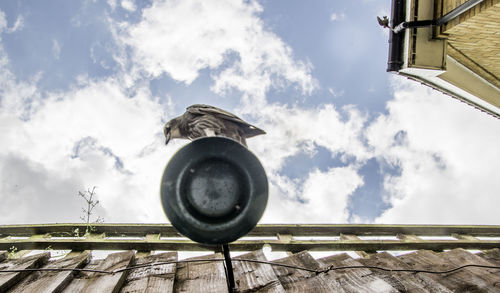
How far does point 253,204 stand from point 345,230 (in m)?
2.66

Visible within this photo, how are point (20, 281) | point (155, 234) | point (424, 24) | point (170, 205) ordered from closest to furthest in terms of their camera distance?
point (170, 205)
point (20, 281)
point (155, 234)
point (424, 24)

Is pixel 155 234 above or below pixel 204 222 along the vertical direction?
below

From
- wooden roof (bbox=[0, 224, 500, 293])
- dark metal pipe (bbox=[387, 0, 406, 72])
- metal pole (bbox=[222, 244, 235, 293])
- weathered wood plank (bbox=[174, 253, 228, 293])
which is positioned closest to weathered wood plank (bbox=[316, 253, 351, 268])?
wooden roof (bbox=[0, 224, 500, 293])

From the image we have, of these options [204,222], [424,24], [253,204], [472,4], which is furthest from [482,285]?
[424,24]

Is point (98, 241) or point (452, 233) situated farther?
point (452, 233)

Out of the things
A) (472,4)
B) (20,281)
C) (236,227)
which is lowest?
(20,281)

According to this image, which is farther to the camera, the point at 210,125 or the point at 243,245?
the point at 243,245

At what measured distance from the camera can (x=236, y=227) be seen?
54.7 inches

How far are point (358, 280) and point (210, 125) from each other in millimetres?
1851

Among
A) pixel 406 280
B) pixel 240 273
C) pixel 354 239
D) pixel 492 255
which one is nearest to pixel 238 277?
pixel 240 273

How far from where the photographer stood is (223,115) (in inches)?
75.9

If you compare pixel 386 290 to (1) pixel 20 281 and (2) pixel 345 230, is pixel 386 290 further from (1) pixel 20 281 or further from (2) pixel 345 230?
(1) pixel 20 281

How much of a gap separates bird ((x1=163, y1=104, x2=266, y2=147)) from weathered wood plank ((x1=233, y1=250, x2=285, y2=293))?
116 centimetres

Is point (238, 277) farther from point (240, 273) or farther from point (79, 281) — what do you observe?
point (79, 281)
